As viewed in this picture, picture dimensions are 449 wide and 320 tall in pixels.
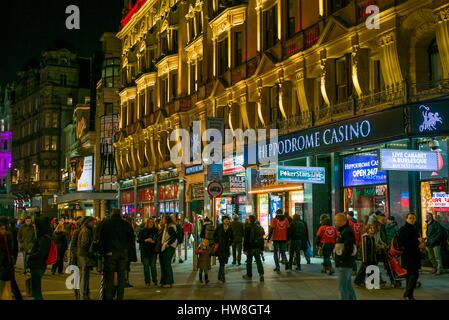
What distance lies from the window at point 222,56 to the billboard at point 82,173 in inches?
1376

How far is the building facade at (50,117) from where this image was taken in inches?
3472

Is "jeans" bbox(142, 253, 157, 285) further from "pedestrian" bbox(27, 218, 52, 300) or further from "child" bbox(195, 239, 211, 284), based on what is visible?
"pedestrian" bbox(27, 218, 52, 300)

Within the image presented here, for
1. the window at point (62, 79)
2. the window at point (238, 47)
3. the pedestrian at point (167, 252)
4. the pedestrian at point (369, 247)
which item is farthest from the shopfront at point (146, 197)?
the window at point (62, 79)

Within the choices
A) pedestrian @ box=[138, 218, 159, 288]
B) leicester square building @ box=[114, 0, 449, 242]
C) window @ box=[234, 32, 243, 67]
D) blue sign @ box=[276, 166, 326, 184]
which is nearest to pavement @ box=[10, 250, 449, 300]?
pedestrian @ box=[138, 218, 159, 288]

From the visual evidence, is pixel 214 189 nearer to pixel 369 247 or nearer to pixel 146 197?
pixel 369 247

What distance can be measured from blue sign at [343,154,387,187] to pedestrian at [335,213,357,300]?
33.3ft

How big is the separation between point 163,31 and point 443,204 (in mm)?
29716

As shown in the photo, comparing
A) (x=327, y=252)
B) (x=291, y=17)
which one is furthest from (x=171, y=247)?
(x=291, y=17)

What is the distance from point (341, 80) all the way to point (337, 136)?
9.95 ft

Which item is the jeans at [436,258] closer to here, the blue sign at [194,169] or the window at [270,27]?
the window at [270,27]

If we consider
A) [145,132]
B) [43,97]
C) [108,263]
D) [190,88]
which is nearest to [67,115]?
[43,97]

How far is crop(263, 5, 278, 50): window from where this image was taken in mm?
27703

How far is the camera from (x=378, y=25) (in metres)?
19.8

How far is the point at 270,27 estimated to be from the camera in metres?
28.2
